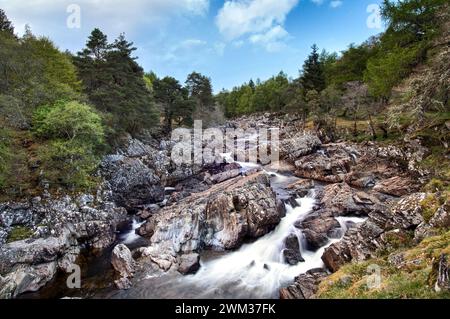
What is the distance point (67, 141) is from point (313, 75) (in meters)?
47.7

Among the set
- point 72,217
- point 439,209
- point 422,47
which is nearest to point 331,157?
point 422,47

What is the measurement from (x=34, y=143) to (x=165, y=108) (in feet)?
89.3

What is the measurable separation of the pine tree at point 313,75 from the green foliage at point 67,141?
43.8 meters

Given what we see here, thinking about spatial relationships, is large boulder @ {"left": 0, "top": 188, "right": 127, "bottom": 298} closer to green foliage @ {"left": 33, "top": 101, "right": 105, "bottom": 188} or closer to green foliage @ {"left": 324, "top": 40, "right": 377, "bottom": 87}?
green foliage @ {"left": 33, "top": 101, "right": 105, "bottom": 188}

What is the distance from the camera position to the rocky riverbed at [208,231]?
15.3 m

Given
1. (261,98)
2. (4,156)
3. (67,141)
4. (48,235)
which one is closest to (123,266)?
(48,235)

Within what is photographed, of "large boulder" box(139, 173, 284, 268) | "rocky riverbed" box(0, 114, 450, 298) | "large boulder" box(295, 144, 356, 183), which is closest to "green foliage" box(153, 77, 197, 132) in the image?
"rocky riverbed" box(0, 114, 450, 298)

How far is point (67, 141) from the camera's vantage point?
72.0 feet

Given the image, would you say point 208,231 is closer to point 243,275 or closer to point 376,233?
point 243,275

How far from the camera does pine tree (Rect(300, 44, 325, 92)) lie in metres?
56.1

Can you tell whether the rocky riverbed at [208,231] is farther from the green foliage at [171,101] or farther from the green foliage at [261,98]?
the green foliage at [261,98]

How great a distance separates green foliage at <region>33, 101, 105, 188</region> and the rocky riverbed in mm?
1636

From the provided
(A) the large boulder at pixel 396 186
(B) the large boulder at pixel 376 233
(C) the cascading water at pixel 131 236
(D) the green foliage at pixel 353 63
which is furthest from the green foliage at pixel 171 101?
(B) the large boulder at pixel 376 233

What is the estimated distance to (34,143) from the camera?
2347 cm
